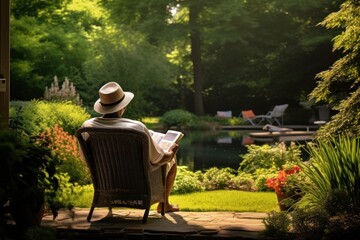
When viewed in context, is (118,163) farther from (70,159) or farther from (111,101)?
(70,159)

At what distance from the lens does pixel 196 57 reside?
2955 cm

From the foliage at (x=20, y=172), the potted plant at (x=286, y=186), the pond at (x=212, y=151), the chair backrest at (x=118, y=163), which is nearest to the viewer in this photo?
the foliage at (x=20, y=172)

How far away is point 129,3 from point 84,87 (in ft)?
26.5

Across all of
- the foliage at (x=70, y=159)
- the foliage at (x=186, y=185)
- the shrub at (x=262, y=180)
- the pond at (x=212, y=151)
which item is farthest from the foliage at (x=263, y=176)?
the pond at (x=212, y=151)

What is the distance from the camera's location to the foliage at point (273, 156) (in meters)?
9.04

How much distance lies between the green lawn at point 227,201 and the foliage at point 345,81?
1082 mm

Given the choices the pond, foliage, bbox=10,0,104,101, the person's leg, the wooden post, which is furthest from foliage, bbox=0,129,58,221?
foliage, bbox=10,0,104,101

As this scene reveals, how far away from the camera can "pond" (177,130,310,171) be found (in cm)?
1349

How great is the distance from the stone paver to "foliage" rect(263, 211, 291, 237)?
78mm

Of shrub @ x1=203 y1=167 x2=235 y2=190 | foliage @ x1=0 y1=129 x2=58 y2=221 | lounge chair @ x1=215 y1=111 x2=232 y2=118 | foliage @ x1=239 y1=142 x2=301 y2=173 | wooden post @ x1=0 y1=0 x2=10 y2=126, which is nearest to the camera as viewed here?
foliage @ x1=0 y1=129 x2=58 y2=221

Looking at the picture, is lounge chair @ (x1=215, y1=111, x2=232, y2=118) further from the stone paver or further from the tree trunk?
the stone paver

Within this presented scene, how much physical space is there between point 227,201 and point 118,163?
7.61 ft

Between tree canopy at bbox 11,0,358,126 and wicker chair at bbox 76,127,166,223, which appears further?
tree canopy at bbox 11,0,358,126

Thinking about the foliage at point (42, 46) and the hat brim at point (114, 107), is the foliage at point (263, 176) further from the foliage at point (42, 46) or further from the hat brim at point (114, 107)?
the foliage at point (42, 46)
